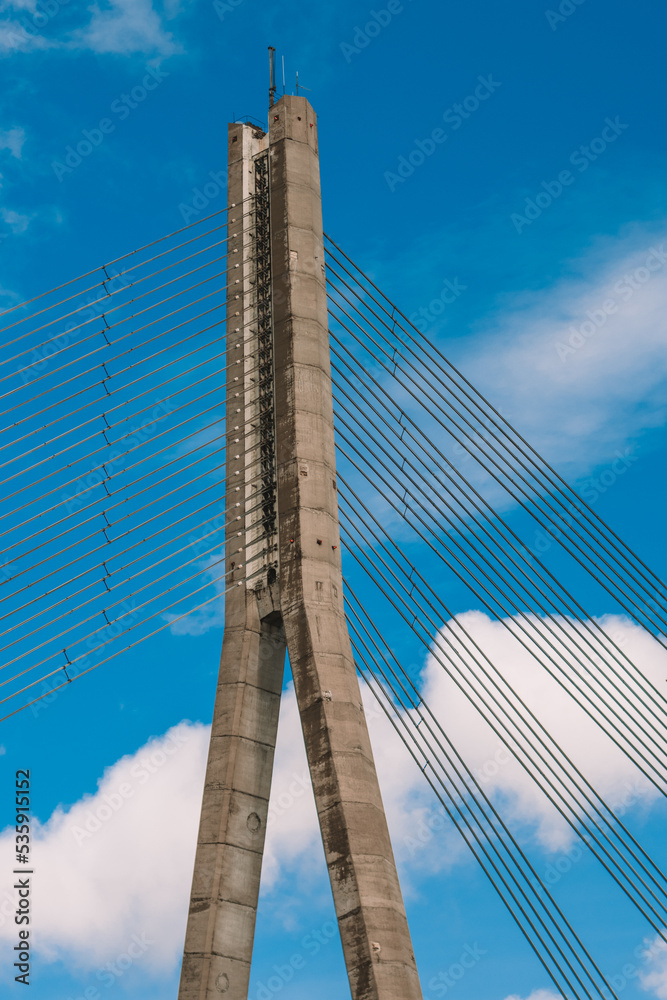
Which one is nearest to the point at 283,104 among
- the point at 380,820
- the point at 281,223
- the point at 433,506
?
the point at 281,223

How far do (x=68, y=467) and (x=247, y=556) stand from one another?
4.54 meters

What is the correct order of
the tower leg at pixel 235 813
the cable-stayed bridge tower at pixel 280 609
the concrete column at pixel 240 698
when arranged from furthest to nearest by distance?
the concrete column at pixel 240 698 → the tower leg at pixel 235 813 → the cable-stayed bridge tower at pixel 280 609

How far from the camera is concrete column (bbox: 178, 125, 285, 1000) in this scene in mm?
25094

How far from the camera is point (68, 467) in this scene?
27281 millimetres

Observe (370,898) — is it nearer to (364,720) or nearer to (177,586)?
(364,720)

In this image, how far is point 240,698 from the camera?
2683cm

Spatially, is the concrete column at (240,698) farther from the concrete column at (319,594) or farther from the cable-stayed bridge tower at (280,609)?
the concrete column at (319,594)

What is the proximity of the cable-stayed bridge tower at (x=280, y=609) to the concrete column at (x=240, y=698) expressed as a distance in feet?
0.10

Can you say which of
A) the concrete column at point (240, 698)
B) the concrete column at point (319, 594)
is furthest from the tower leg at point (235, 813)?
the concrete column at point (319, 594)

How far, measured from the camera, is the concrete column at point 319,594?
2319cm

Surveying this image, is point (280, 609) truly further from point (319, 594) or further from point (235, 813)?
point (235, 813)

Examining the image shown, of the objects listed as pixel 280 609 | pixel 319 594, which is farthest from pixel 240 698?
pixel 319 594

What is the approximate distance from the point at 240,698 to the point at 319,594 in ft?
9.43

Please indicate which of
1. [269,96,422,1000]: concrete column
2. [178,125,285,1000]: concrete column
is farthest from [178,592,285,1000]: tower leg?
[269,96,422,1000]: concrete column
